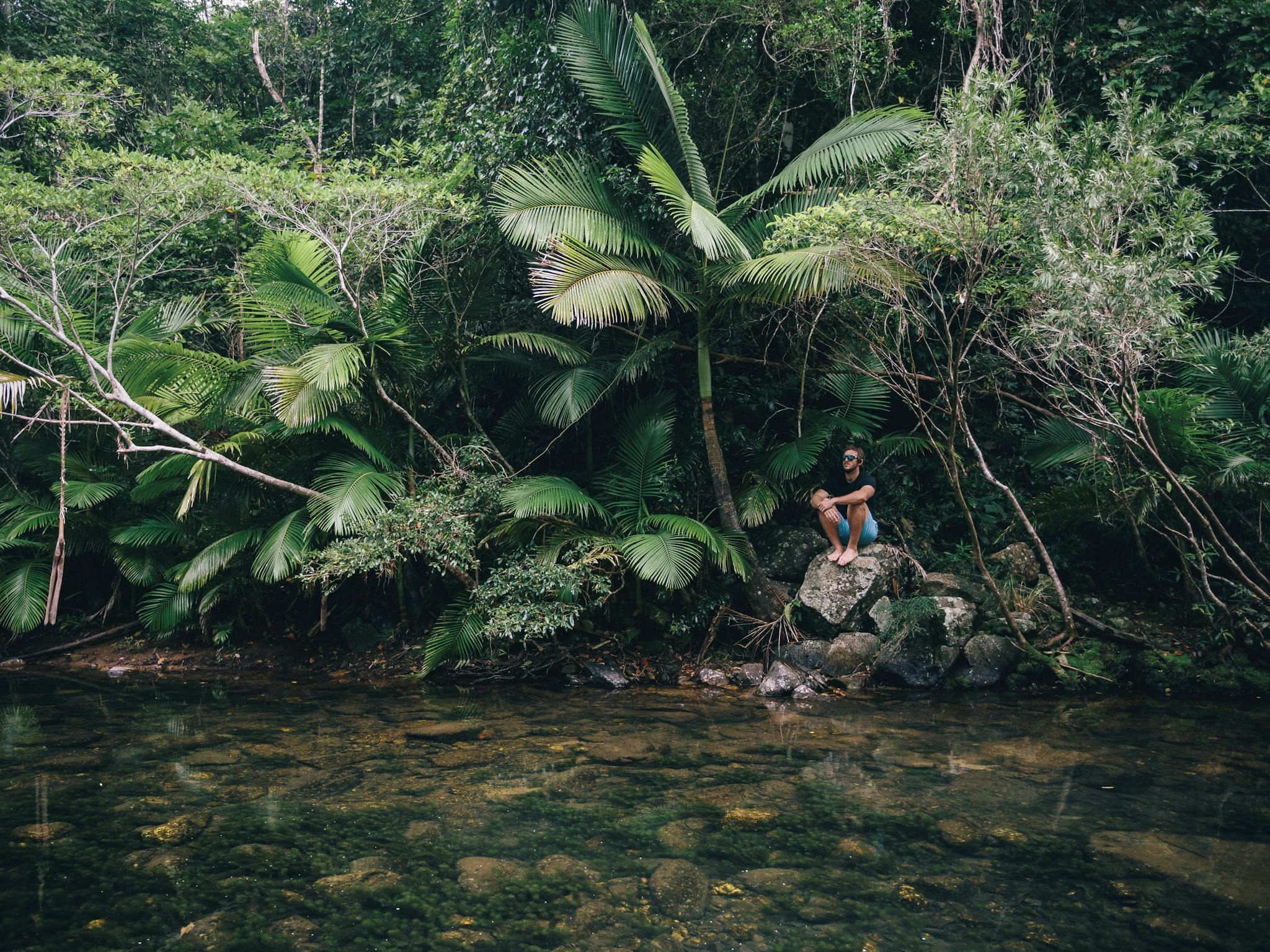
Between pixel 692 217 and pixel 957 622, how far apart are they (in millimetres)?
4071

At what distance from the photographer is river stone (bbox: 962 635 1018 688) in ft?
24.9

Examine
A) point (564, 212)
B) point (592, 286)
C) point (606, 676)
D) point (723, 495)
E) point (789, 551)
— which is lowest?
point (606, 676)

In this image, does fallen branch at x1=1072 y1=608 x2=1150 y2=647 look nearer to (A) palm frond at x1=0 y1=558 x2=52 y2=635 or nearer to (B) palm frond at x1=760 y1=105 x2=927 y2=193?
(B) palm frond at x1=760 y1=105 x2=927 y2=193

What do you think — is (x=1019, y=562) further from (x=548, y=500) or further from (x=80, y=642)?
(x=80, y=642)

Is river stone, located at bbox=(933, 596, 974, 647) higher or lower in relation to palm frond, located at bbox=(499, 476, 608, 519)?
lower

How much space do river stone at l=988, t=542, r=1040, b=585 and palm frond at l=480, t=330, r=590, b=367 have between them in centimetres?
431

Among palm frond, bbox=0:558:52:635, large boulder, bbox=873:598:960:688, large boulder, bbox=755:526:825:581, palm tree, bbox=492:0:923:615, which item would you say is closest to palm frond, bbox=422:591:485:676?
palm tree, bbox=492:0:923:615

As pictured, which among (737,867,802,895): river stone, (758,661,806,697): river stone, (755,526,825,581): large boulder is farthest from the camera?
(755,526,825,581): large boulder

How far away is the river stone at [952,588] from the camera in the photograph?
314 inches

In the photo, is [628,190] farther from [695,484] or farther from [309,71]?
[309,71]

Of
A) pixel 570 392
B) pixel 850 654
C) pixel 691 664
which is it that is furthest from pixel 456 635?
pixel 850 654

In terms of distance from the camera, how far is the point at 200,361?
8.51 m

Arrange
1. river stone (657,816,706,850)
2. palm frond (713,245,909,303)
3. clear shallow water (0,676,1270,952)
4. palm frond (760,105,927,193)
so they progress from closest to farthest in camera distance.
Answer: clear shallow water (0,676,1270,952) → river stone (657,816,706,850) → palm frond (713,245,909,303) → palm frond (760,105,927,193)

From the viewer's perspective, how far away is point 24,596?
919 cm
